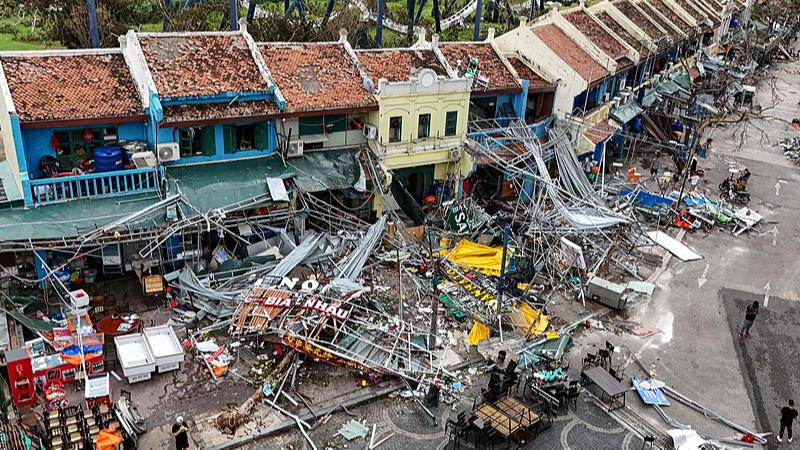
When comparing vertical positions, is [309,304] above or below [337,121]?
below

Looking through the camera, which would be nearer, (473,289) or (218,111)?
(473,289)

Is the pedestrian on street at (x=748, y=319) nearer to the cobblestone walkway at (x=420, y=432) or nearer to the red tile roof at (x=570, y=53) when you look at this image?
the cobblestone walkway at (x=420, y=432)

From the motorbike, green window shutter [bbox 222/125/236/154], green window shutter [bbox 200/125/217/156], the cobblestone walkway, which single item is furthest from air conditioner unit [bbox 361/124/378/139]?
the motorbike

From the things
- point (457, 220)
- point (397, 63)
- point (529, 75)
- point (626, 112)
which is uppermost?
point (397, 63)

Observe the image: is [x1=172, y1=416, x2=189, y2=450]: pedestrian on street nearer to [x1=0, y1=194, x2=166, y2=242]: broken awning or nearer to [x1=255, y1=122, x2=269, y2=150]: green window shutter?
[x1=0, y1=194, x2=166, y2=242]: broken awning

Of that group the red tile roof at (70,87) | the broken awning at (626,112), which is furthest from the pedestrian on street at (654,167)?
the red tile roof at (70,87)

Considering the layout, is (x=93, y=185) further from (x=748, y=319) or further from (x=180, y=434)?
(x=748, y=319)

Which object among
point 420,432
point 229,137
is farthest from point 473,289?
point 229,137
